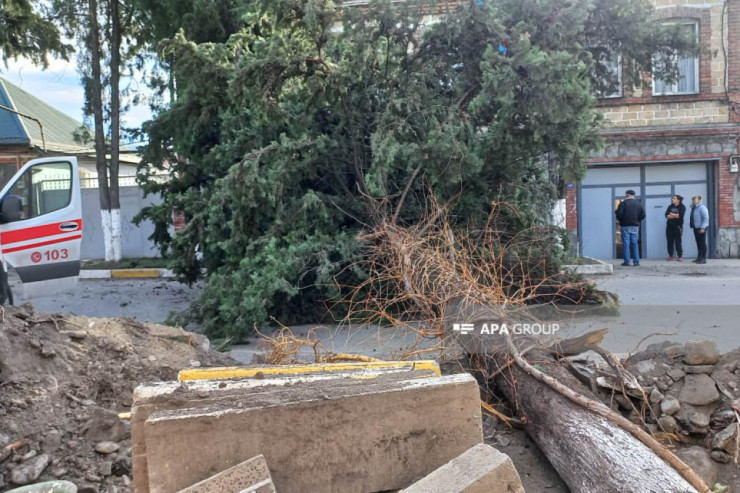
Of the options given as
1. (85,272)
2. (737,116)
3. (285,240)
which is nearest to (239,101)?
(285,240)

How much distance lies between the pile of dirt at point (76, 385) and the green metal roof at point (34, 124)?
14.9 m

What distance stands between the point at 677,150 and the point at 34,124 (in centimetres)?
2092

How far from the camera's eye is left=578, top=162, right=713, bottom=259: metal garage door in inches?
666

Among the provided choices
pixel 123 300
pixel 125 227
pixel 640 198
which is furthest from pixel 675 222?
pixel 125 227

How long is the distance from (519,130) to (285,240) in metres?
3.41

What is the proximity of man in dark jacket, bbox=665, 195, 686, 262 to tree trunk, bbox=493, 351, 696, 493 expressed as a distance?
40.3ft

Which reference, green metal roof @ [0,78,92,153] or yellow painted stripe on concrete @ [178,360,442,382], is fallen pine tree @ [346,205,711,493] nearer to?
yellow painted stripe on concrete @ [178,360,442,382]

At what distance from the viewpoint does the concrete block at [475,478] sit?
2727 mm

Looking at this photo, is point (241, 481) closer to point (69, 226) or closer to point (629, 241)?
point (69, 226)

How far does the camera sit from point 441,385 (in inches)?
130

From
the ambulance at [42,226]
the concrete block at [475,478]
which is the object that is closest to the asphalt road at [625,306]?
the ambulance at [42,226]

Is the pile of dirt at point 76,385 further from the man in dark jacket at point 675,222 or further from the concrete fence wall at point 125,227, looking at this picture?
the concrete fence wall at point 125,227

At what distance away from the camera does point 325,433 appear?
3154mm

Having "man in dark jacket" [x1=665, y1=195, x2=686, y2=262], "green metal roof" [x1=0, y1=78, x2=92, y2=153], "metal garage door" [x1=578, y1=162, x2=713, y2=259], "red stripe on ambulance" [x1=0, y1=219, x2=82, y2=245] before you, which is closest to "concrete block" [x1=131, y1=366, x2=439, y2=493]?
"red stripe on ambulance" [x1=0, y1=219, x2=82, y2=245]
